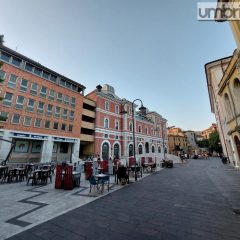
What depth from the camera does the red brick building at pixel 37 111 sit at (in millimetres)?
21031

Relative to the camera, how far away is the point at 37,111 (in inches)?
950

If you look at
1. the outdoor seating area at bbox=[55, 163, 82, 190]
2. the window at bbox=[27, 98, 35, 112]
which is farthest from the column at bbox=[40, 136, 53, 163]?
the outdoor seating area at bbox=[55, 163, 82, 190]

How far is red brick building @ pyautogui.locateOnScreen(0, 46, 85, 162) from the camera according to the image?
21.0 metres

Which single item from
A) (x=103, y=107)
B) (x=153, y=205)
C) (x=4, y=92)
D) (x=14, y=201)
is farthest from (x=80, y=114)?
(x=153, y=205)

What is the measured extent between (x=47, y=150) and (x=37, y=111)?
665 centimetres

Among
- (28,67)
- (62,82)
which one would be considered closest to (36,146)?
(62,82)

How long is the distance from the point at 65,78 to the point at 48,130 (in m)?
10.7

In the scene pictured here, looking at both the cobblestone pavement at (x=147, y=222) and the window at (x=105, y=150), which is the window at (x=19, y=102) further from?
the cobblestone pavement at (x=147, y=222)

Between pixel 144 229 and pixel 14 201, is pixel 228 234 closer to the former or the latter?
pixel 144 229

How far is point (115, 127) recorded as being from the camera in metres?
36.2

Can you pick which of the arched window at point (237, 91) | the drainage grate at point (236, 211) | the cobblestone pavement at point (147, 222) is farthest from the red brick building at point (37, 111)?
the drainage grate at point (236, 211)

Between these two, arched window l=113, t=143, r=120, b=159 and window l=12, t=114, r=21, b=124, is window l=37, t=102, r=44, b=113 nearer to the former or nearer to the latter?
window l=12, t=114, r=21, b=124

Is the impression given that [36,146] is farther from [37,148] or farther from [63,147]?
[63,147]

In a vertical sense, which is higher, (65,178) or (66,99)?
(66,99)
